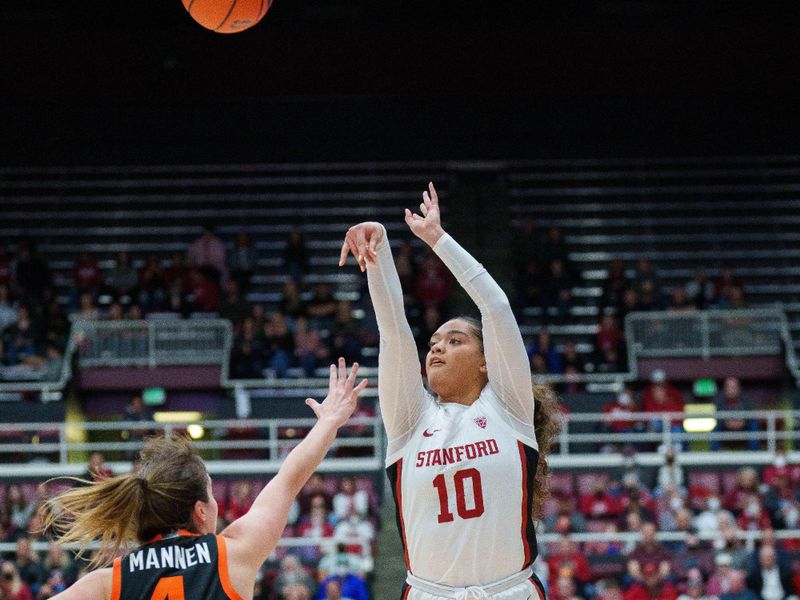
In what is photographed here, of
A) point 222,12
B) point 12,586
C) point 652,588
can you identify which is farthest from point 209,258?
point 222,12

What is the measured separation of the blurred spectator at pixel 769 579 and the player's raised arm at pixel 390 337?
348 inches

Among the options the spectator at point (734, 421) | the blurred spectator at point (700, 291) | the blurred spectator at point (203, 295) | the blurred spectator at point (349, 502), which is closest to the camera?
the blurred spectator at point (349, 502)

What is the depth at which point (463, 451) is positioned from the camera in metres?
4.82

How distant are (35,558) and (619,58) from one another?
46.0ft

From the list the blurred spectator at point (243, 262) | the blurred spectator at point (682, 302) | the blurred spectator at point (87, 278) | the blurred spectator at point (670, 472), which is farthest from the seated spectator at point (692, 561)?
the blurred spectator at point (87, 278)

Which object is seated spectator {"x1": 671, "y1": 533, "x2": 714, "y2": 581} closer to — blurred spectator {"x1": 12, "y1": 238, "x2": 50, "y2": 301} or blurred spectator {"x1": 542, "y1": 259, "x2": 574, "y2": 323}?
blurred spectator {"x1": 542, "y1": 259, "x2": 574, "y2": 323}

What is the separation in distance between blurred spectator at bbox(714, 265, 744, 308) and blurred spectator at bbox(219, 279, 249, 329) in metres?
7.13

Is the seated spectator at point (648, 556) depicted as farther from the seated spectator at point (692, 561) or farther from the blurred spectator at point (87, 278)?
the blurred spectator at point (87, 278)

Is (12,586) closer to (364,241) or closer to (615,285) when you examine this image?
(364,241)

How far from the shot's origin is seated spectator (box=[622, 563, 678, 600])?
12.6 m

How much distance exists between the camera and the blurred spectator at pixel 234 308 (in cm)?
1911

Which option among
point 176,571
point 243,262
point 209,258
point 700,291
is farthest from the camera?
point 243,262

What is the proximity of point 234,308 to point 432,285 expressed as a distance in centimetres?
297

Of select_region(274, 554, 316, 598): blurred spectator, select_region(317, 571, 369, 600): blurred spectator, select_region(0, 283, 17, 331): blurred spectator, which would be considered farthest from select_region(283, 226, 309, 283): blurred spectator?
select_region(317, 571, 369, 600): blurred spectator
